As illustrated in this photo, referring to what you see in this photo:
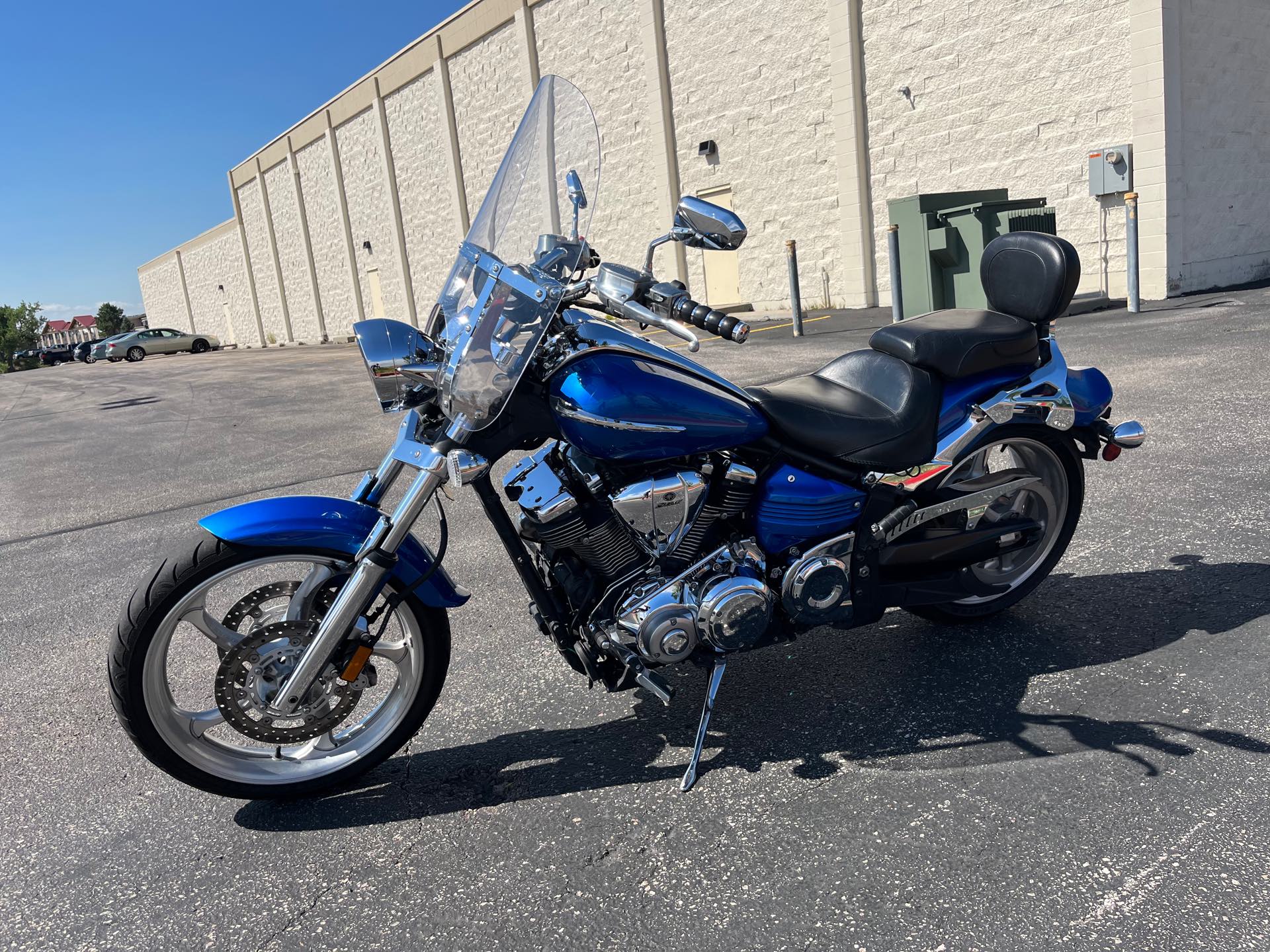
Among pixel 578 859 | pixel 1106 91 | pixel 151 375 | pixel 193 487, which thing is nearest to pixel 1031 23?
pixel 1106 91

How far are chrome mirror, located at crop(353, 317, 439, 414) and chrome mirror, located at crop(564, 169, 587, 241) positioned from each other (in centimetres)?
52

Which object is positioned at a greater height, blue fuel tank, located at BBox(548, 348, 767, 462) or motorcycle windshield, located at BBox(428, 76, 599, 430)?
motorcycle windshield, located at BBox(428, 76, 599, 430)

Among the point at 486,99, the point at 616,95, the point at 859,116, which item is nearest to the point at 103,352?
the point at 486,99

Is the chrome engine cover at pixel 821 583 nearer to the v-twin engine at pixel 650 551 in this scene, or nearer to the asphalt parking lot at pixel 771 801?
the v-twin engine at pixel 650 551

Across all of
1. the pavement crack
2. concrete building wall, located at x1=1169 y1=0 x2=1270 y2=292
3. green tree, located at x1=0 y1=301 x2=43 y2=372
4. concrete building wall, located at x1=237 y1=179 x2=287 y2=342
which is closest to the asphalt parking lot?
the pavement crack

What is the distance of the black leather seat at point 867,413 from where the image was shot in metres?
2.76

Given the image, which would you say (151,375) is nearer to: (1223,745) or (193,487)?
(193,487)

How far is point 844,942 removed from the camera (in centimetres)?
203

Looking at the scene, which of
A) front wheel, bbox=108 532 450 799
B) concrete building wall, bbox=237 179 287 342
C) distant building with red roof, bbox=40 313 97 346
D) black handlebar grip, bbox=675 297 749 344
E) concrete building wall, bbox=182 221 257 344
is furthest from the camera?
distant building with red roof, bbox=40 313 97 346

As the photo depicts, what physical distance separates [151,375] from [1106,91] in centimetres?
2060

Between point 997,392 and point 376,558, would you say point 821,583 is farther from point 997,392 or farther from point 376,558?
point 376,558

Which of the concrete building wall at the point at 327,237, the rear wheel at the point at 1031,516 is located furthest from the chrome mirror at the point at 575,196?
the concrete building wall at the point at 327,237

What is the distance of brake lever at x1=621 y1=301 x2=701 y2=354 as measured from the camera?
2.18 metres

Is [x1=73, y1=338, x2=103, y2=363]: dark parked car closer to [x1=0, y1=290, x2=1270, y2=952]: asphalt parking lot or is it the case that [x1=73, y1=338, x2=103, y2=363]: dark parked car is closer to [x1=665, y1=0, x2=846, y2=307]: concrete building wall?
[x1=665, y1=0, x2=846, y2=307]: concrete building wall
